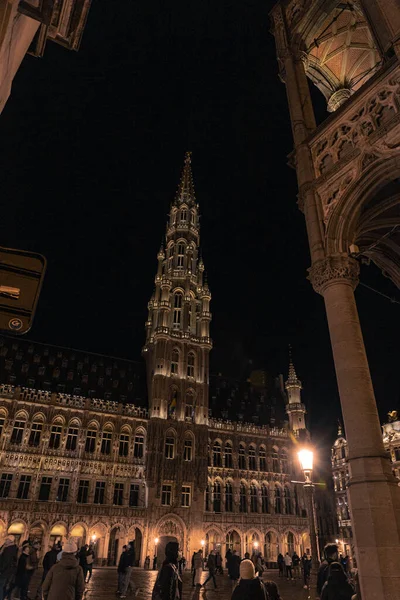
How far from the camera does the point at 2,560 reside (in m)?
9.15

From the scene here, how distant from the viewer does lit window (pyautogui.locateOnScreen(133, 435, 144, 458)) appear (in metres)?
42.1

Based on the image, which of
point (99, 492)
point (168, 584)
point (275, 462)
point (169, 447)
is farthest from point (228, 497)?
point (168, 584)

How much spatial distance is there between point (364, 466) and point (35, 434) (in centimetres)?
3781

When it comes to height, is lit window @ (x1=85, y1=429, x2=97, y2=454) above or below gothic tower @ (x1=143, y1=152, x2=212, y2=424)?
below

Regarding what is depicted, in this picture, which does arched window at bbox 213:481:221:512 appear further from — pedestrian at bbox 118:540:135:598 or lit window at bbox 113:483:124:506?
pedestrian at bbox 118:540:135:598

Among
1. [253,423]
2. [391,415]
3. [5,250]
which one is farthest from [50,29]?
[391,415]

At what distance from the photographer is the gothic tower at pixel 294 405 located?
5350cm

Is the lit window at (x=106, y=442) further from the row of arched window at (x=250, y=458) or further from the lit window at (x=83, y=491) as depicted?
the row of arched window at (x=250, y=458)

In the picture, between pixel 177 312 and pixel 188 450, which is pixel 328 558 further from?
pixel 177 312

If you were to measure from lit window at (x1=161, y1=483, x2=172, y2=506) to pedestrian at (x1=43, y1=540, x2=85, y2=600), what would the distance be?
125 feet

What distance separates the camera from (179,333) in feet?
159

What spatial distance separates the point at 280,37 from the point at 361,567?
15589 mm

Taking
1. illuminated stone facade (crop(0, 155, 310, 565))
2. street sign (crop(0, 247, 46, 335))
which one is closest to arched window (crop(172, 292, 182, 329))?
illuminated stone facade (crop(0, 155, 310, 565))

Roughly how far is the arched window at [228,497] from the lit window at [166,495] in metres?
7.70
